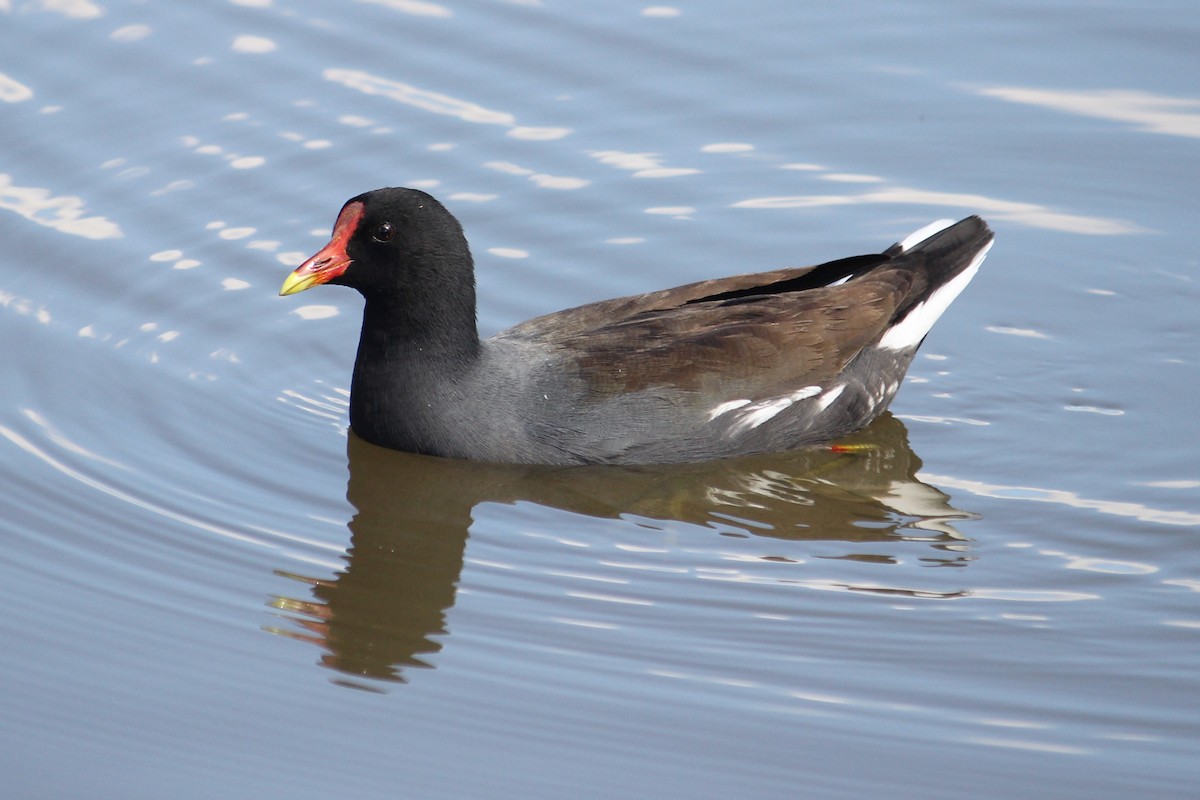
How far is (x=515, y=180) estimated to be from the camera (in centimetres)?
932

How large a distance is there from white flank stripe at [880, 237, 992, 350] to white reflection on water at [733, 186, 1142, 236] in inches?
49.2

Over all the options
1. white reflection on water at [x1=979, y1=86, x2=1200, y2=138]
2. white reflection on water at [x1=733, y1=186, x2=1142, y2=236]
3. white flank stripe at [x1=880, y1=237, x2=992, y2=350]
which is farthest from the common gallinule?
white reflection on water at [x1=979, y1=86, x2=1200, y2=138]

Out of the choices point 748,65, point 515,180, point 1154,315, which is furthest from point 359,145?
point 1154,315

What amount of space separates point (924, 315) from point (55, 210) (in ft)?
14.3

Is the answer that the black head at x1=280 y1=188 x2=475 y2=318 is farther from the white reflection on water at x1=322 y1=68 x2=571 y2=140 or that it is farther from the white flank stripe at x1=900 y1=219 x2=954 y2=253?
the white reflection on water at x1=322 y1=68 x2=571 y2=140

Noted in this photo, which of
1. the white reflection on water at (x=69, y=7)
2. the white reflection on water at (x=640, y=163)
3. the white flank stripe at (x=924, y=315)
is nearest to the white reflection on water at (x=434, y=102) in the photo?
the white reflection on water at (x=640, y=163)

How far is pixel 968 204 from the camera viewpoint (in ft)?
30.7

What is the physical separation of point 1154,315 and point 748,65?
303 centimetres

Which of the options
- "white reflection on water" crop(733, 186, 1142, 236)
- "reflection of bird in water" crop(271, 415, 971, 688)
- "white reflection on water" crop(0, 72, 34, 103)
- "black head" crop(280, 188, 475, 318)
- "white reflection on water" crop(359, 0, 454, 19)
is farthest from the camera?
"white reflection on water" crop(359, 0, 454, 19)

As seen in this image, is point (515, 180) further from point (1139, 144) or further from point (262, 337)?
point (1139, 144)

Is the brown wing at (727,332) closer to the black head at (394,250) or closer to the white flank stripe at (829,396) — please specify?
the white flank stripe at (829,396)

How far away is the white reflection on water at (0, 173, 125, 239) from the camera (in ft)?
28.5

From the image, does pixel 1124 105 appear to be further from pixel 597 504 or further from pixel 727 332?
pixel 597 504

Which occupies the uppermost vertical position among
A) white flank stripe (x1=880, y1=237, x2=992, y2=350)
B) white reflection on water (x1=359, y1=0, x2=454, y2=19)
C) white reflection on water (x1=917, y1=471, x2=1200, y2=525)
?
white reflection on water (x1=359, y1=0, x2=454, y2=19)
